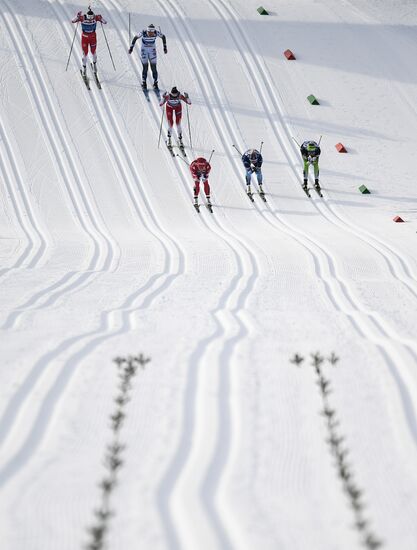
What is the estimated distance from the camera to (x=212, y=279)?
8.77 meters

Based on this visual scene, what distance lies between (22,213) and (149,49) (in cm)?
606

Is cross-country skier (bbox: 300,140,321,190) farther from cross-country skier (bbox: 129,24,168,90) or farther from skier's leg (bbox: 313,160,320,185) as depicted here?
cross-country skier (bbox: 129,24,168,90)

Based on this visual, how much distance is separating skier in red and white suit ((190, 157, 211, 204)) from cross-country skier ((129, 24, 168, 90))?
476 cm

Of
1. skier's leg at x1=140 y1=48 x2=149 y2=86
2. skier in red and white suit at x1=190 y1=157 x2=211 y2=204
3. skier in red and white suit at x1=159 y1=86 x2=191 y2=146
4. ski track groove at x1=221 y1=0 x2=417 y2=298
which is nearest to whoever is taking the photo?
ski track groove at x1=221 y1=0 x2=417 y2=298

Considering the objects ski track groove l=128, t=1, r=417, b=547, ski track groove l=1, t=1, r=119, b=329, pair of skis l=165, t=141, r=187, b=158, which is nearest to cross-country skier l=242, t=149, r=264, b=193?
pair of skis l=165, t=141, r=187, b=158

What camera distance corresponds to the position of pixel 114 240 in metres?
11.4

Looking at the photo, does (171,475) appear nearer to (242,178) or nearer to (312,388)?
(312,388)

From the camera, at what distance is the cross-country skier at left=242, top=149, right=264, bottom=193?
13461 mm

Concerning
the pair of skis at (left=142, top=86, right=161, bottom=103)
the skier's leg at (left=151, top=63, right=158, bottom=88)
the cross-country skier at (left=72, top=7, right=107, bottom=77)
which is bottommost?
the pair of skis at (left=142, top=86, right=161, bottom=103)

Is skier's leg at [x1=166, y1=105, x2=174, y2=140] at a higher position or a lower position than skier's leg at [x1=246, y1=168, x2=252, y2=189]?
higher

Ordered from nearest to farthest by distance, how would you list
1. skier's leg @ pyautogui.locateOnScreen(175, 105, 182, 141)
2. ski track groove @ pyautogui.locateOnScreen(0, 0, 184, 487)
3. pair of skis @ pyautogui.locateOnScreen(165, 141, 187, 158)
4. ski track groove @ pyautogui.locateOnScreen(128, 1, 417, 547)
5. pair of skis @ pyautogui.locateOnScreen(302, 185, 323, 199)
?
ski track groove @ pyautogui.locateOnScreen(128, 1, 417, 547), ski track groove @ pyautogui.locateOnScreen(0, 0, 184, 487), pair of skis @ pyautogui.locateOnScreen(302, 185, 323, 199), skier's leg @ pyautogui.locateOnScreen(175, 105, 182, 141), pair of skis @ pyautogui.locateOnScreen(165, 141, 187, 158)

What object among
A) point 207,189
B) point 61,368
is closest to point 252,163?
point 207,189

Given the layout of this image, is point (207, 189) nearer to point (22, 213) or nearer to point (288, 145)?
point (288, 145)

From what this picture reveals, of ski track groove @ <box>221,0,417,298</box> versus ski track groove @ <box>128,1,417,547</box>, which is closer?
ski track groove @ <box>128,1,417,547</box>
